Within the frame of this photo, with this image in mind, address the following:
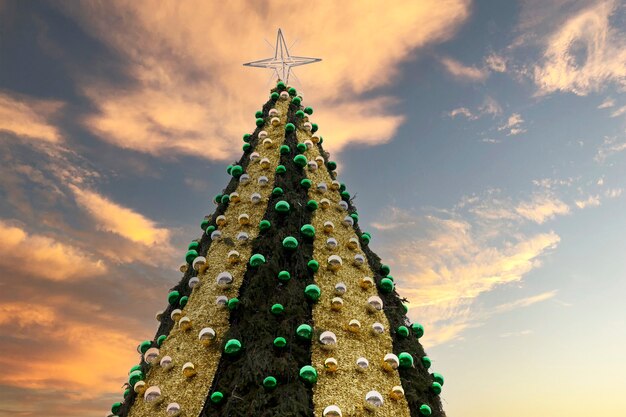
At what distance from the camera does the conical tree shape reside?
776 centimetres

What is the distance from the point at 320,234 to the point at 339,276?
1.07 m

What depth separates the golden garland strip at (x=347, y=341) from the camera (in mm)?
7840

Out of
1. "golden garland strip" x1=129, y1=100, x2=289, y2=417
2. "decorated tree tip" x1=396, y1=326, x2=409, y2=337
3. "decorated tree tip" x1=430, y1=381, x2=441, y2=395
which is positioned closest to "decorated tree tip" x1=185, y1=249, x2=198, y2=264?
"golden garland strip" x1=129, y1=100, x2=289, y2=417

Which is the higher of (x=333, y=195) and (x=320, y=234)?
(x=333, y=195)

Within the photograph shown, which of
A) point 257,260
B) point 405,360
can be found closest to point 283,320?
point 257,260

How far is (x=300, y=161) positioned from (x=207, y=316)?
4168 millimetres

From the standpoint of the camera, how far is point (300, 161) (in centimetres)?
1132

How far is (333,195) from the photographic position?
11789 mm

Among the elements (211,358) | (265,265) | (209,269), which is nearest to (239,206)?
(209,269)

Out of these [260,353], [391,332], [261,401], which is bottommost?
[261,401]

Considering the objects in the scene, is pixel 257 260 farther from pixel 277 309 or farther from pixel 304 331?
pixel 304 331

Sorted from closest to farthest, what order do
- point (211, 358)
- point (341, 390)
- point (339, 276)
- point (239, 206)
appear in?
point (341, 390)
point (211, 358)
point (339, 276)
point (239, 206)

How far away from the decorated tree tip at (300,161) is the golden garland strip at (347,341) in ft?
2.35

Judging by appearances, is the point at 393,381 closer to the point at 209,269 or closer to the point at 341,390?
the point at 341,390
